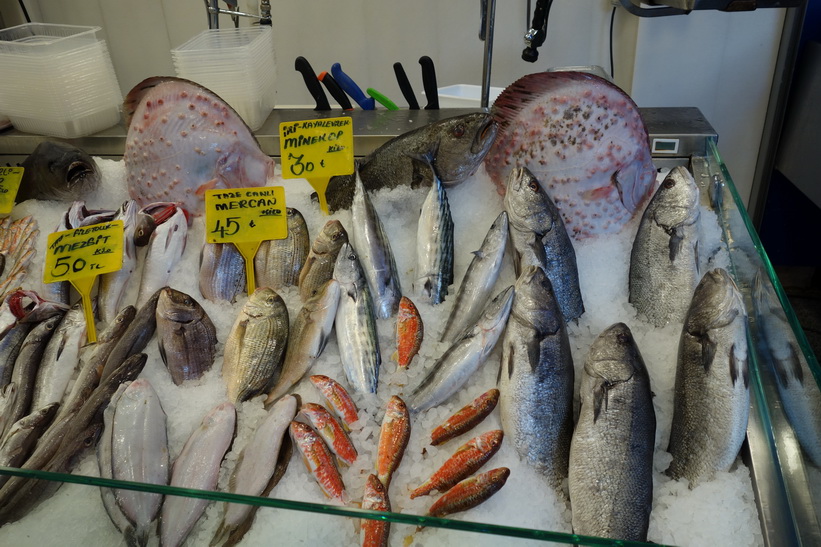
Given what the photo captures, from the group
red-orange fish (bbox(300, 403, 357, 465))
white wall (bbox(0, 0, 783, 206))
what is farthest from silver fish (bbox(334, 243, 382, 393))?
white wall (bbox(0, 0, 783, 206))

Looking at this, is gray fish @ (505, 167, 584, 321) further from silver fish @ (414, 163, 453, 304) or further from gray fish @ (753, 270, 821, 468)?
gray fish @ (753, 270, 821, 468)

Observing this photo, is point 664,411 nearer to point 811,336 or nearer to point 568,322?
point 568,322

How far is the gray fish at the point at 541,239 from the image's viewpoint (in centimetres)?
155

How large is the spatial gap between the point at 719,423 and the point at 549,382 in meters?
0.35

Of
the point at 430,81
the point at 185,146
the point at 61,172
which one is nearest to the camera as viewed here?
the point at 185,146

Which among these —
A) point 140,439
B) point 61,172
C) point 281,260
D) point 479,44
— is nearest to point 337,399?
point 140,439

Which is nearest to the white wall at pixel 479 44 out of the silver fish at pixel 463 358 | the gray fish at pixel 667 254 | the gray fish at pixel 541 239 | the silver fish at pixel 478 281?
the gray fish at pixel 667 254

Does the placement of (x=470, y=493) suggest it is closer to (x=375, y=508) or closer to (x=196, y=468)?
(x=375, y=508)

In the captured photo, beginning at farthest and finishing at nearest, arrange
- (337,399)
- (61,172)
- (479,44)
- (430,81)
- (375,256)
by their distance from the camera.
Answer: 1. (479,44)
2. (430,81)
3. (61,172)
4. (375,256)
5. (337,399)

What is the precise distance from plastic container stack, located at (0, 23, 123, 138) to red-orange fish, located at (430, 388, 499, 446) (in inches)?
77.2

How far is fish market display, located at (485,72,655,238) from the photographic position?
1.68 metres

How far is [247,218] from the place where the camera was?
1.81 meters

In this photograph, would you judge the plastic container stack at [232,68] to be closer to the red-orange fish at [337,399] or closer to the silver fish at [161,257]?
the silver fish at [161,257]

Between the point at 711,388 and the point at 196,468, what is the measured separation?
1.12m
